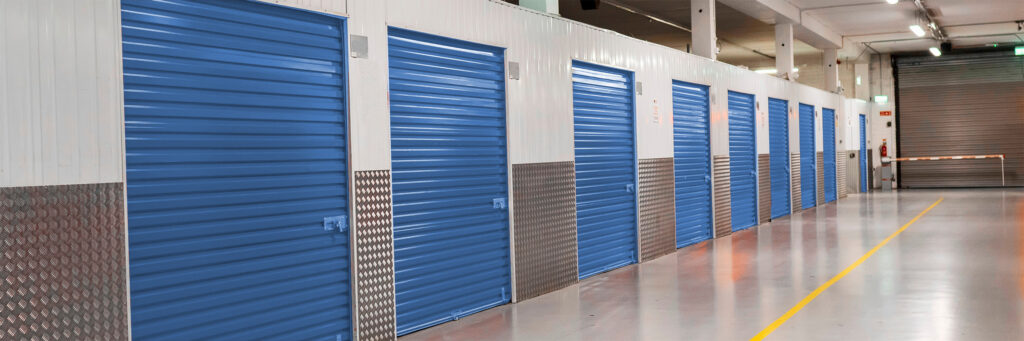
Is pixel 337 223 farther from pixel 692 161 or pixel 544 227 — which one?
pixel 692 161

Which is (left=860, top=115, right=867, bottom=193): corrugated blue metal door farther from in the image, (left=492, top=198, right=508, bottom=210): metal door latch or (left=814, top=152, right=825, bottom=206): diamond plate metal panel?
(left=492, top=198, right=508, bottom=210): metal door latch

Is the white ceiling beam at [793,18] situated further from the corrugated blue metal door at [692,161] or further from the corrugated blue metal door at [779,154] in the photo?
the corrugated blue metal door at [692,161]

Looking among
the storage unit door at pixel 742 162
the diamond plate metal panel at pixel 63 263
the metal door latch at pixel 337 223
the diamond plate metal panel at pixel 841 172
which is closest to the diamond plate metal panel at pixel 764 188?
the storage unit door at pixel 742 162

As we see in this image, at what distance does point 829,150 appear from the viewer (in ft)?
72.4

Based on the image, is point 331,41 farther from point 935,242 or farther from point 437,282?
point 935,242

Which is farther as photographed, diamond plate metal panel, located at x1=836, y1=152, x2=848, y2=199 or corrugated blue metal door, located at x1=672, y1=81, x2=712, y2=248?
diamond plate metal panel, located at x1=836, y1=152, x2=848, y2=199

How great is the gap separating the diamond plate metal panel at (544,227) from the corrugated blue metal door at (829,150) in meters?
14.2

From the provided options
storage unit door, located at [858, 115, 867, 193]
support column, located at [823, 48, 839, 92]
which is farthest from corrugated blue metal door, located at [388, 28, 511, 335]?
storage unit door, located at [858, 115, 867, 193]

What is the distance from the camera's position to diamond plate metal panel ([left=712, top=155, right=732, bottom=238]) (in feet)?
44.7

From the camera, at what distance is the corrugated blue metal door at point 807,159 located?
19359mm

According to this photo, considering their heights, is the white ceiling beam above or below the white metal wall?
above

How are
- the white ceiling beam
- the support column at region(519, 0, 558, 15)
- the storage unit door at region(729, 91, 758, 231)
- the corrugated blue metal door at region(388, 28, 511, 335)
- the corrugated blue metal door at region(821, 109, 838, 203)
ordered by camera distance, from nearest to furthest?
the corrugated blue metal door at region(388, 28, 511, 335) → the support column at region(519, 0, 558, 15) → the storage unit door at region(729, 91, 758, 231) → the white ceiling beam → the corrugated blue metal door at region(821, 109, 838, 203)

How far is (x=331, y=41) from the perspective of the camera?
596 centimetres

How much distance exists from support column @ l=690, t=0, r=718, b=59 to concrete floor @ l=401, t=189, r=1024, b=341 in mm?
2979
